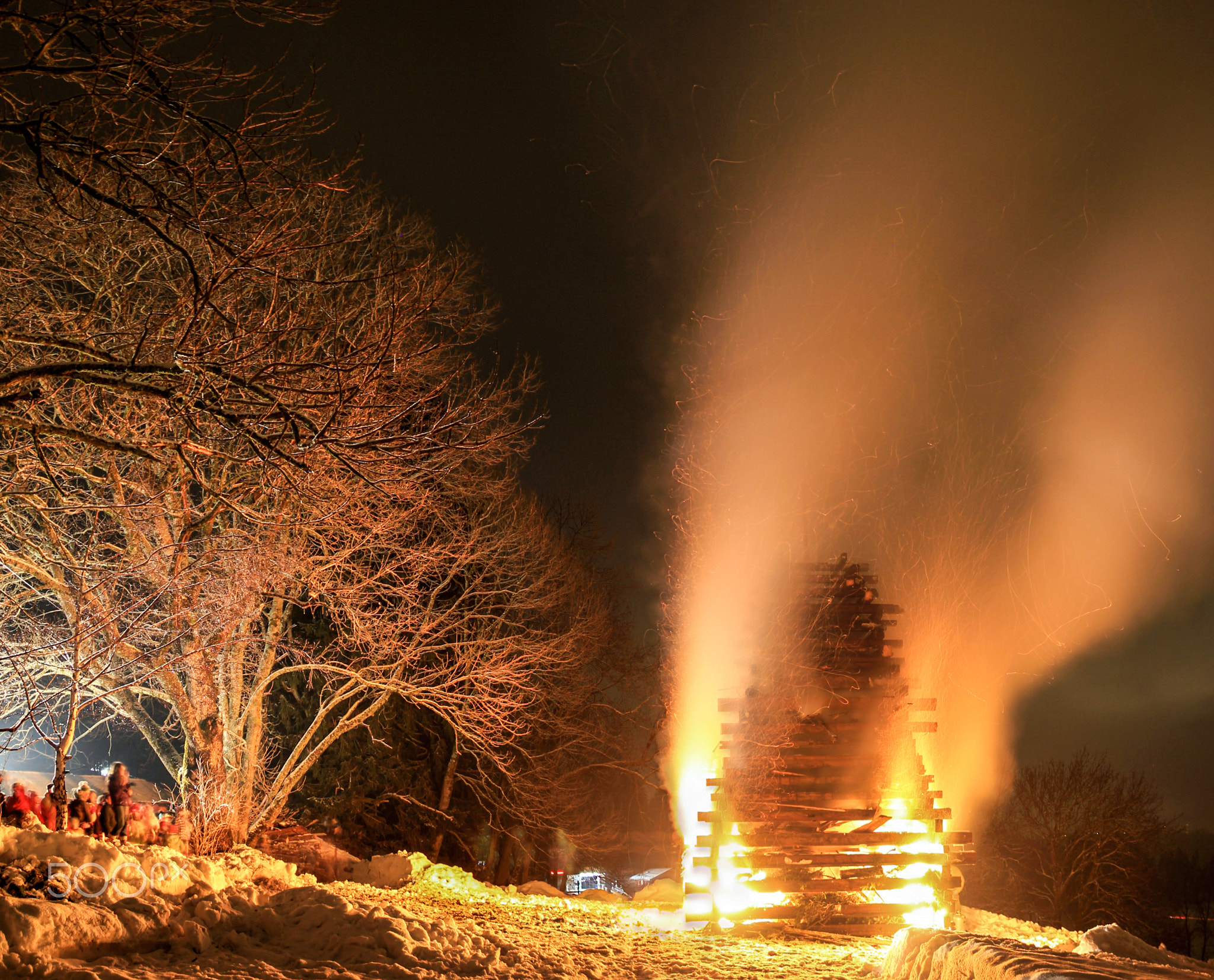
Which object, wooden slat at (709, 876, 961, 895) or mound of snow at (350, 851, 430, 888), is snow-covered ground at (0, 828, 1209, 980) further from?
mound of snow at (350, 851, 430, 888)

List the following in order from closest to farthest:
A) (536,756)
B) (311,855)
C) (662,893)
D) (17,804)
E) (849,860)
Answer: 1. (17,804)
2. (849,860)
3. (311,855)
4. (662,893)
5. (536,756)

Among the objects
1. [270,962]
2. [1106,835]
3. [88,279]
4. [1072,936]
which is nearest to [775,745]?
[1072,936]

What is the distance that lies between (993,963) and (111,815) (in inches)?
398

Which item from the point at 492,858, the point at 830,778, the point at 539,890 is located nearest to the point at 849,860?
the point at 830,778

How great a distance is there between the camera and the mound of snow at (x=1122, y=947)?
8.56 metres

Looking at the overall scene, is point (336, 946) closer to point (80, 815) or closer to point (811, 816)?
point (80, 815)

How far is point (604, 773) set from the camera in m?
26.1

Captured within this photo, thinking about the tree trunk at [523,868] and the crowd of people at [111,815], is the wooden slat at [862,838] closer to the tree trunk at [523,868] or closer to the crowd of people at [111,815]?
the crowd of people at [111,815]

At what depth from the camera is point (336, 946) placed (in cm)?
650

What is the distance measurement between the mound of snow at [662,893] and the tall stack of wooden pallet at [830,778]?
15.3 ft

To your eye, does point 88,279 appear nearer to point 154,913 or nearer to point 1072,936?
point 154,913

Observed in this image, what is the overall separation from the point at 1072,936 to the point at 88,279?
16.0 m

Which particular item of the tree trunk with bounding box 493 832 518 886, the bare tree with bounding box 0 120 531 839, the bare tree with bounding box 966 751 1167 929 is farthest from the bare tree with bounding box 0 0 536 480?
the bare tree with bounding box 966 751 1167 929

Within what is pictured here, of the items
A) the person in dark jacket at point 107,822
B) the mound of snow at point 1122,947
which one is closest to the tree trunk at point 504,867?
the person in dark jacket at point 107,822
